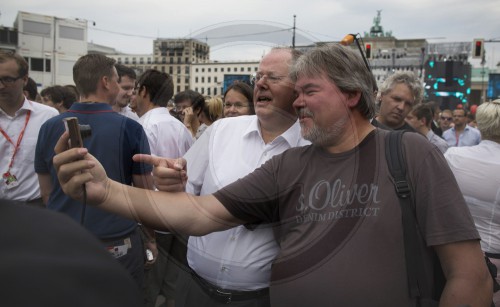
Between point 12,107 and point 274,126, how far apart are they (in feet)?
7.58

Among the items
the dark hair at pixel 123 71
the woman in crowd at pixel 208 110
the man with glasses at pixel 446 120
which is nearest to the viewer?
the dark hair at pixel 123 71

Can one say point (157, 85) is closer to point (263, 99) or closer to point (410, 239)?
point (263, 99)

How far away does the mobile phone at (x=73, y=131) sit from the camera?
1.40 m

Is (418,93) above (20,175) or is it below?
above

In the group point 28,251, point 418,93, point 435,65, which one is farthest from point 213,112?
point 435,65

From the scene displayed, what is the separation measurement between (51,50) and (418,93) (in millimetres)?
16644

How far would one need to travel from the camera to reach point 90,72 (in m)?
2.65

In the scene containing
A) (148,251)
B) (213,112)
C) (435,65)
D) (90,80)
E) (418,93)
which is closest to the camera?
(90,80)

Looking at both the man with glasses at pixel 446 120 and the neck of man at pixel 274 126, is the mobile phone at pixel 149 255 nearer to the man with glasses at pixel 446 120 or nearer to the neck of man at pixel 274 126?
the neck of man at pixel 274 126

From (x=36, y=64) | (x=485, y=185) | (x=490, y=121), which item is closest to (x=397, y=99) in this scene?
(x=490, y=121)

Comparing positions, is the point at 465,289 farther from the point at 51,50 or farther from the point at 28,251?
the point at 51,50

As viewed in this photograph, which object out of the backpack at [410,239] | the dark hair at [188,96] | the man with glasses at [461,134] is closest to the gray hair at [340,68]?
the backpack at [410,239]

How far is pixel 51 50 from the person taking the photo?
56.3ft

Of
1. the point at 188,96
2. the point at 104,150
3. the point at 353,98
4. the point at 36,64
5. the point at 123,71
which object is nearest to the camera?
the point at 353,98
